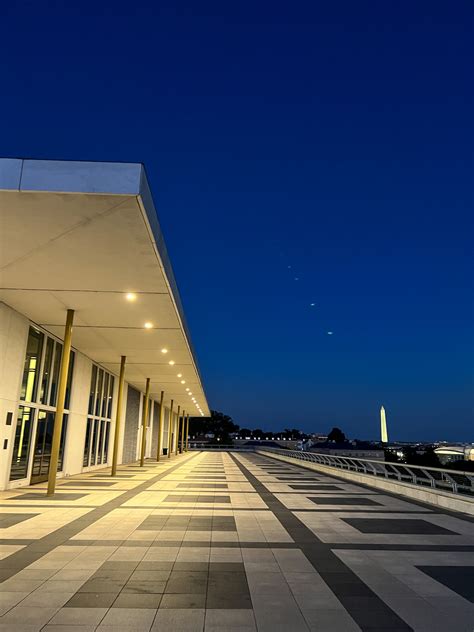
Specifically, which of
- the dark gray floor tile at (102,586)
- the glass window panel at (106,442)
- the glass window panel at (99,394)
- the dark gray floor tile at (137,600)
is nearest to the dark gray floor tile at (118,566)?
the dark gray floor tile at (102,586)

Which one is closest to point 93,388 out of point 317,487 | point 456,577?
point 317,487

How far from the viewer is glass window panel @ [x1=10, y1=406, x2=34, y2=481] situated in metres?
14.5

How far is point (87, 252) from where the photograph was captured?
927cm

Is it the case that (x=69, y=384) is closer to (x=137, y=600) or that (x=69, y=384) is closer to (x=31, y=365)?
(x=31, y=365)

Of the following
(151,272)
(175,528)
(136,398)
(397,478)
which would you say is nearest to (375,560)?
(175,528)

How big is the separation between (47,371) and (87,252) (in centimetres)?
930

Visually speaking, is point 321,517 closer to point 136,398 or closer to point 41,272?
point 41,272

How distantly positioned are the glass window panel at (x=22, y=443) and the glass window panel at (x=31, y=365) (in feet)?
1.51

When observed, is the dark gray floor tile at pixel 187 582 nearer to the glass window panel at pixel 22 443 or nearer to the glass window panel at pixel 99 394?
the glass window panel at pixel 22 443

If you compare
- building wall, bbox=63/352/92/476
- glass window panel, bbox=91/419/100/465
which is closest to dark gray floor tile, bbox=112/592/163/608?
building wall, bbox=63/352/92/476

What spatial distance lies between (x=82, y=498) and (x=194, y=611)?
9.02 meters

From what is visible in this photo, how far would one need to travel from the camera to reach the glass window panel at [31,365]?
14.9 metres

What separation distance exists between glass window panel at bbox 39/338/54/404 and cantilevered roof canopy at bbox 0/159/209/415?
1.65ft

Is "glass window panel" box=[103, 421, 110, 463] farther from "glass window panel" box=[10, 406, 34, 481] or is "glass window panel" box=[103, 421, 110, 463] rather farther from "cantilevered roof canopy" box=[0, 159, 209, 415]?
"glass window panel" box=[10, 406, 34, 481]
